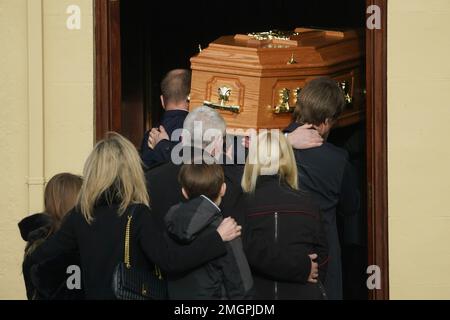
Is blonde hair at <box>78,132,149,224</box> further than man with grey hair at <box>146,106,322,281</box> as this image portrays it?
No

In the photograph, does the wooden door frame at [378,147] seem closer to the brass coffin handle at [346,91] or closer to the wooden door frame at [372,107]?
the wooden door frame at [372,107]

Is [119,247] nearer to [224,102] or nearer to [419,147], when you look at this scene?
[224,102]

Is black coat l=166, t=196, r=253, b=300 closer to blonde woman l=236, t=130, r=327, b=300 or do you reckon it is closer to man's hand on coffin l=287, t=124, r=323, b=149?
blonde woman l=236, t=130, r=327, b=300

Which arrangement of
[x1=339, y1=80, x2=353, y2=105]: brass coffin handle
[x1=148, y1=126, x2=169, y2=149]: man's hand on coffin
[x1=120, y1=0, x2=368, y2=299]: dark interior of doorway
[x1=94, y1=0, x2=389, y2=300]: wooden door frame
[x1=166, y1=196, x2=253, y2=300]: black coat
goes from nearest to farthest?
1. [x1=166, y1=196, x2=253, y2=300]: black coat
2. [x1=148, y1=126, x2=169, y2=149]: man's hand on coffin
3. [x1=94, y1=0, x2=389, y2=300]: wooden door frame
4. [x1=339, y1=80, x2=353, y2=105]: brass coffin handle
5. [x1=120, y1=0, x2=368, y2=299]: dark interior of doorway

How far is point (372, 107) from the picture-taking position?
6.55 m

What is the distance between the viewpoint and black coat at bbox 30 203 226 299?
5051 millimetres

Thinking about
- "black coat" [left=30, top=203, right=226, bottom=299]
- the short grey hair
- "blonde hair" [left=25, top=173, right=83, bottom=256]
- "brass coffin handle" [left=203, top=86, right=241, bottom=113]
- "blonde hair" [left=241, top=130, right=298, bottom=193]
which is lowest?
"black coat" [left=30, top=203, right=226, bottom=299]

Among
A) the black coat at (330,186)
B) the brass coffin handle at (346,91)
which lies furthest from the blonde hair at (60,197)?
the brass coffin handle at (346,91)

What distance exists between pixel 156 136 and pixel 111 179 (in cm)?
138

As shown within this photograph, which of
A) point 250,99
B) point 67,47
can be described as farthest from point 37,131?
point 250,99

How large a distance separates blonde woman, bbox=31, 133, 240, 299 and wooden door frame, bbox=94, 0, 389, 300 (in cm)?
152

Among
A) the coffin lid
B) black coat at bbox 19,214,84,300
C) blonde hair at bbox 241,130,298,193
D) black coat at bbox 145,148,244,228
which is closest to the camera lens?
black coat at bbox 19,214,84,300

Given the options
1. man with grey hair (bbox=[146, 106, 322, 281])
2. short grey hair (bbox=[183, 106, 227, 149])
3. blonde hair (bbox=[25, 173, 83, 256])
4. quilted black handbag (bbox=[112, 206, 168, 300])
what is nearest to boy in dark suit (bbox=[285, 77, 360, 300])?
man with grey hair (bbox=[146, 106, 322, 281])

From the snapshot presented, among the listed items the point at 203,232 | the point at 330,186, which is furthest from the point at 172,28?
the point at 203,232
